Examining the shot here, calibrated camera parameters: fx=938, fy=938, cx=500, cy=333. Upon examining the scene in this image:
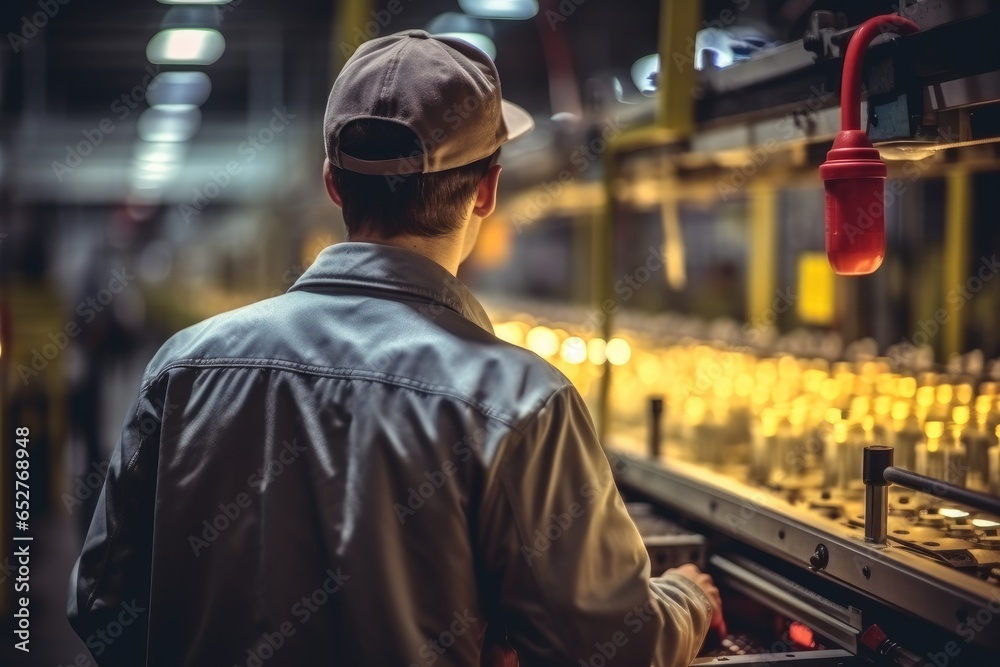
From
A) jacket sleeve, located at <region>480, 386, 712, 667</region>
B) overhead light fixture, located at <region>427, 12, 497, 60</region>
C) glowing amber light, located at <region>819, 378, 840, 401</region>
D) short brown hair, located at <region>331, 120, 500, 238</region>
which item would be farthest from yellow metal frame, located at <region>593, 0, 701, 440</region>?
overhead light fixture, located at <region>427, 12, 497, 60</region>

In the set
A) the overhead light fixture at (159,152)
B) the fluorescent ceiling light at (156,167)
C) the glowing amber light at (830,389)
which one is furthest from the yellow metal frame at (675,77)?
the fluorescent ceiling light at (156,167)

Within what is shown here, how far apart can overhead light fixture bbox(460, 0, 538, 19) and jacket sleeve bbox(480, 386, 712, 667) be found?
524cm

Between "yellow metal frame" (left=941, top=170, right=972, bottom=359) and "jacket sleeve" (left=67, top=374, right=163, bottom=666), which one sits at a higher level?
"yellow metal frame" (left=941, top=170, right=972, bottom=359)

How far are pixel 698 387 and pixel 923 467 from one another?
121 cm

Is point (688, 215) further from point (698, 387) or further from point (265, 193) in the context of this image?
point (698, 387)

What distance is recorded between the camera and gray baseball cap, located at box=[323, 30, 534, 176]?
4.69 ft

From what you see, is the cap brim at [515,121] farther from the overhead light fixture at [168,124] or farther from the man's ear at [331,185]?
the overhead light fixture at [168,124]

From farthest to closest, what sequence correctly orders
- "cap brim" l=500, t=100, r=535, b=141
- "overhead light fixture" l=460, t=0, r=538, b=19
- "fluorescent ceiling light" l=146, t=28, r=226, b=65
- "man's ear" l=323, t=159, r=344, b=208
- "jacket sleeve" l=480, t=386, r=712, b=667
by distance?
"fluorescent ceiling light" l=146, t=28, r=226, b=65 → "overhead light fixture" l=460, t=0, r=538, b=19 → "cap brim" l=500, t=100, r=535, b=141 → "man's ear" l=323, t=159, r=344, b=208 → "jacket sleeve" l=480, t=386, r=712, b=667

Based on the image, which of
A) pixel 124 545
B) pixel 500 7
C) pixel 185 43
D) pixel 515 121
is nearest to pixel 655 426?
pixel 515 121

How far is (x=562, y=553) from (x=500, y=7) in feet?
18.7

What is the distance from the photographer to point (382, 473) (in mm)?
1313

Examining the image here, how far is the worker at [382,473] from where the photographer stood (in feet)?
4.25

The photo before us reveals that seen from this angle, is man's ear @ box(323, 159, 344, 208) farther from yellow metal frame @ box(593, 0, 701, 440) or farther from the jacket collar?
yellow metal frame @ box(593, 0, 701, 440)

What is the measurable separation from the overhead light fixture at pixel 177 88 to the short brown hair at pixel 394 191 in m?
10.2
